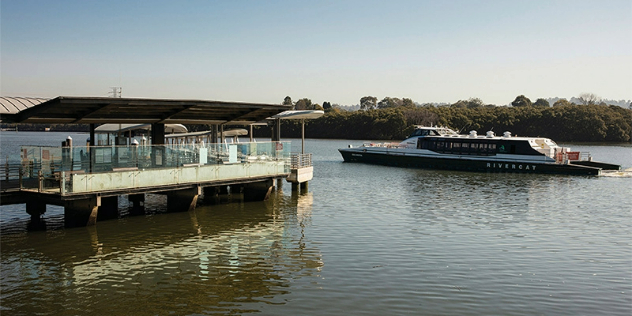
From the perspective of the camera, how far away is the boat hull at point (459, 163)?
169 feet

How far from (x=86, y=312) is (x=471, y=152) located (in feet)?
162

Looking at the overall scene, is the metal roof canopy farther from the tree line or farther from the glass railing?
the tree line

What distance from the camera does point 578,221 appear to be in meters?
27.1

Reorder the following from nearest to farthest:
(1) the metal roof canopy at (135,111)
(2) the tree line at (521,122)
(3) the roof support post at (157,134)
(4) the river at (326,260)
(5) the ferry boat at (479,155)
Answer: (4) the river at (326,260), (1) the metal roof canopy at (135,111), (3) the roof support post at (157,134), (5) the ferry boat at (479,155), (2) the tree line at (521,122)

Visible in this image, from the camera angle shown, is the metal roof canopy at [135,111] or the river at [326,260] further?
the metal roof canopy at [135,111]

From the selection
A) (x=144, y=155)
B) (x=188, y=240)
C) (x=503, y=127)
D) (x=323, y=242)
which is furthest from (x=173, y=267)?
(x=503, y=127)

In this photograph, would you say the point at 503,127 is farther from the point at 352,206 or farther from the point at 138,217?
the point at 138,217

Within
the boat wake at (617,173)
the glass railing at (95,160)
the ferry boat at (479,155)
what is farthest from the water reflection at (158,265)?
the boat wake at (617,173)

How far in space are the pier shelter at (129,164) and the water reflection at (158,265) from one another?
4.66ft

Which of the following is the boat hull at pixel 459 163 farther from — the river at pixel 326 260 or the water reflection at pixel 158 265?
the water reflection at pixel 158 265

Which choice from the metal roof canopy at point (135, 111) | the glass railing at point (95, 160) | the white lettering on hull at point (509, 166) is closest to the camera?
the glass railing at point (95, 160)

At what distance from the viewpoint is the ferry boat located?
52594 mm

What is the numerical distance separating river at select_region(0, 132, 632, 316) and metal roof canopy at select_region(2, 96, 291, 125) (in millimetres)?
4521

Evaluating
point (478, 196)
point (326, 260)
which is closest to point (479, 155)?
point (478, 196)
